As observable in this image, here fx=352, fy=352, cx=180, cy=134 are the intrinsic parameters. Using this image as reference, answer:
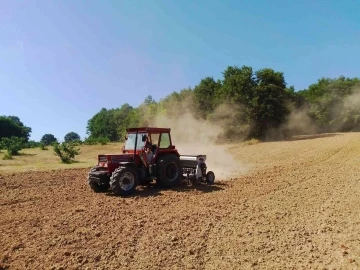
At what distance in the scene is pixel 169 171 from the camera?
1227 centimetres

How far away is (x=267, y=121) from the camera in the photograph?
3569 cm

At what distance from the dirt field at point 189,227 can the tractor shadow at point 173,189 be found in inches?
2.8

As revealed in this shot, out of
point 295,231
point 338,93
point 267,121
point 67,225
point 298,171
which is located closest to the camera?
point 295,231

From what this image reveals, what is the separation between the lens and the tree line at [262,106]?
35.3 m

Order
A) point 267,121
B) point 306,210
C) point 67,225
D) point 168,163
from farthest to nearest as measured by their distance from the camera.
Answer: point 267,121 → point 168,163 → point 306,210 → point 67,225

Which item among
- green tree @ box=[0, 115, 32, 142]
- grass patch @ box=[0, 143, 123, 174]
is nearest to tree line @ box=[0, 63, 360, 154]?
grass patch @ box=[0, 143, 123, 174]

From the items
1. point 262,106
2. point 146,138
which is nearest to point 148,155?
point 146,138

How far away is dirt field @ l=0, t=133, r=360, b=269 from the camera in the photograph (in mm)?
5844

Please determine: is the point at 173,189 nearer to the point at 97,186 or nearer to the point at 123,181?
the point at 123,181

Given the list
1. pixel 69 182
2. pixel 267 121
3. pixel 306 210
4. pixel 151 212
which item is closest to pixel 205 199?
pixel 151 212

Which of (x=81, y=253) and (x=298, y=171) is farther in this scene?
(x=298, y=171)

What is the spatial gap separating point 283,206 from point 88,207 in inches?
205

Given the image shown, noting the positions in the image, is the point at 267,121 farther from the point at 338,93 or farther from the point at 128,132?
the point at 128,132

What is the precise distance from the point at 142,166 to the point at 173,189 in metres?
1.33
